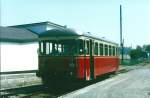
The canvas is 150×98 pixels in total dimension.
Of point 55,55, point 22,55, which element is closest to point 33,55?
point 22,55

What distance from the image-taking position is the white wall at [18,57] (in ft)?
115

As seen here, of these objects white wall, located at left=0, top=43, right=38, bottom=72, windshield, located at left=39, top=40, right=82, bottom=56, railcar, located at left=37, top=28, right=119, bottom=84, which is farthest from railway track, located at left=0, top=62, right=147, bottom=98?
white wall, located at left=0, top=43, right=38, bottom=72

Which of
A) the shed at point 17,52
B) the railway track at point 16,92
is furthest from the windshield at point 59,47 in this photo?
the shed at point 17,52

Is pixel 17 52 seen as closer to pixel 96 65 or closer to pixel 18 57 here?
pixel 18 57

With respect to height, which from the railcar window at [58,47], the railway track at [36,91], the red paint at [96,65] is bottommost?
the railway track at [36,91]

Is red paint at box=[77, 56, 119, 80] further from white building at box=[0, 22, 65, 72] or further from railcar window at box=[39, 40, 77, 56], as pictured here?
white building at box=[0, 22, 65, 72]

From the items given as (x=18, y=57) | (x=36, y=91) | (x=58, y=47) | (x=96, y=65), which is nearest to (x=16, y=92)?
(x=36, y=91)

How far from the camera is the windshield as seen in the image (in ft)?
56.0

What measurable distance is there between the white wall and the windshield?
57.5 ft

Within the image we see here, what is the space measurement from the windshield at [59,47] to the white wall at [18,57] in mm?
17523

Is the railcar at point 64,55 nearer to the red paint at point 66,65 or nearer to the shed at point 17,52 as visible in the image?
the red paint at point 66,65

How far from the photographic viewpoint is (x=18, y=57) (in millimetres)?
37562

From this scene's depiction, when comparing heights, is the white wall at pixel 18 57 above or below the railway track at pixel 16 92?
above

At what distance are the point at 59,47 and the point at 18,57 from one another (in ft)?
68.4
